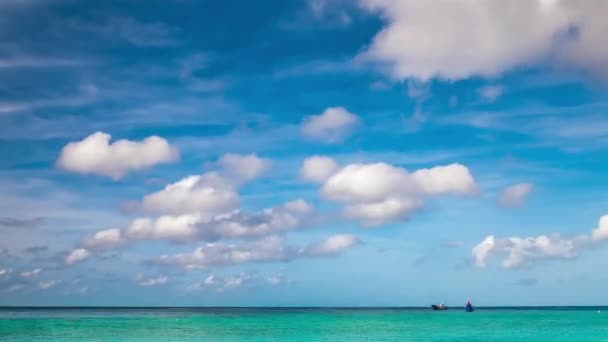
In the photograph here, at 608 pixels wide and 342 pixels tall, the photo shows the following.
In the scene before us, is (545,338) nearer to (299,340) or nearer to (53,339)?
(299,340)

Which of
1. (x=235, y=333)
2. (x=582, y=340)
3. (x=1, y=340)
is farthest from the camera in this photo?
(x=235, y=333)

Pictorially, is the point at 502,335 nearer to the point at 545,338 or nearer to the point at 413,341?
the point at 545,338

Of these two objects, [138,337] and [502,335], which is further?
[502,335]

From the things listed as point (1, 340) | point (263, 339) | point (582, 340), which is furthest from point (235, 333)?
point (582, 340)

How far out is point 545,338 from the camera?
59094mm

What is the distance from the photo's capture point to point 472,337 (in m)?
58.5

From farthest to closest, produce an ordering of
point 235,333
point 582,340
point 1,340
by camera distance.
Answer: point 235,333, point 582,340, point 1,340

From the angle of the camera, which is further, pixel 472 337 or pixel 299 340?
pixel 472 337

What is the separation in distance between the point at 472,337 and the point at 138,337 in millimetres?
31205

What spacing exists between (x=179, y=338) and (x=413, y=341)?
68.2 feet

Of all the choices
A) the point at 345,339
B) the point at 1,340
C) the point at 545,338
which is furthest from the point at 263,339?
the point at 545,338

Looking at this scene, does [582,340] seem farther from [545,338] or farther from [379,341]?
[379,341]

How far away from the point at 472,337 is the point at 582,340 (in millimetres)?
9612

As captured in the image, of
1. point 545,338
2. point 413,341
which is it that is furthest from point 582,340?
point 413,341
